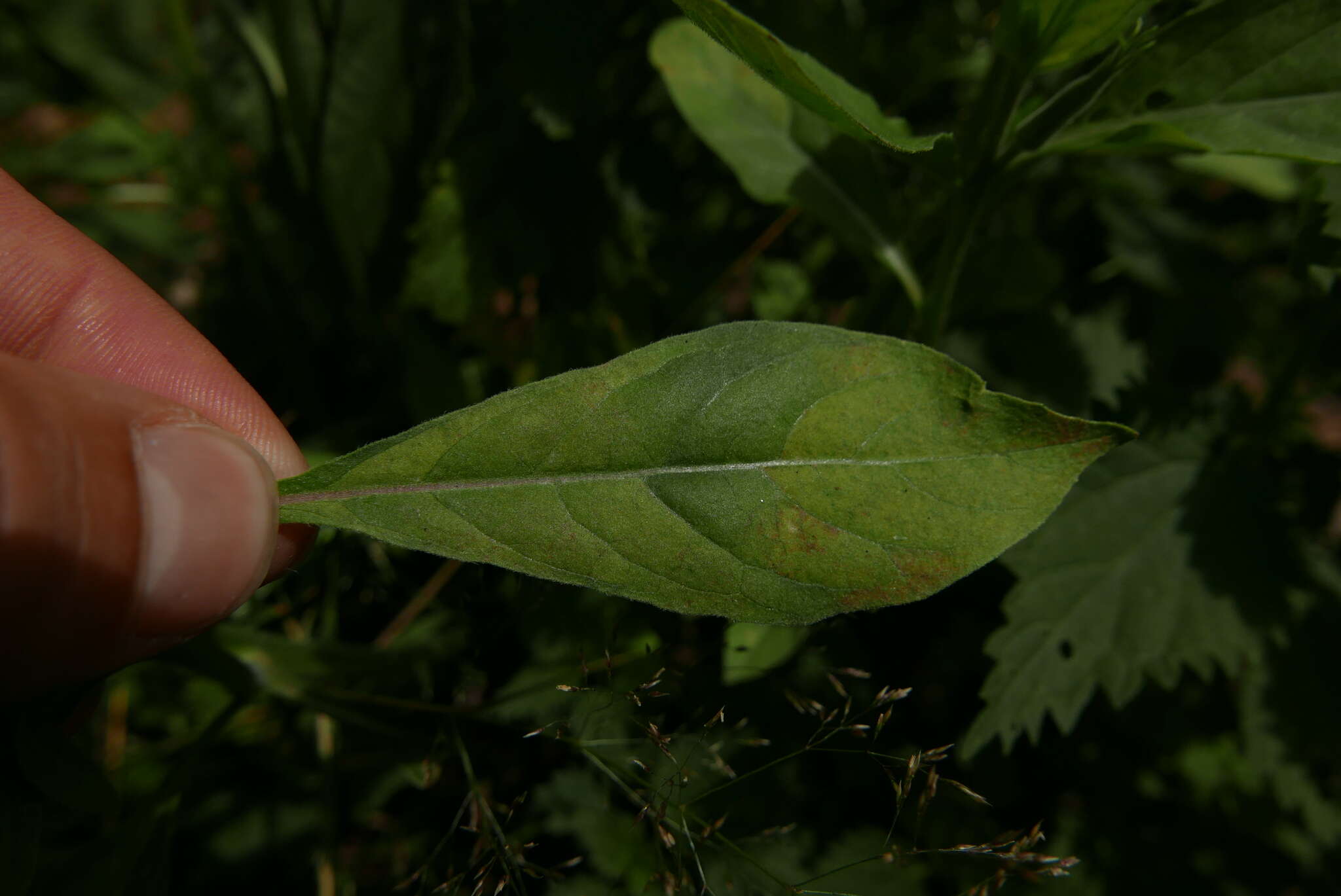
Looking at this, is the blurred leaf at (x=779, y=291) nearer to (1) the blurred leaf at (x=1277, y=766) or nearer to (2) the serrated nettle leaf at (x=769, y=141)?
(2) the serrated nettle leaf at (x=769, y=141)

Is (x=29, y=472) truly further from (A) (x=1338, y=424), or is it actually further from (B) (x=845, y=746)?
(A) (x=1338, y=424)

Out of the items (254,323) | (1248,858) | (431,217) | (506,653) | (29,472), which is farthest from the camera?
(254,323)

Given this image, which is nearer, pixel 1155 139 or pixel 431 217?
pixel 1155 139

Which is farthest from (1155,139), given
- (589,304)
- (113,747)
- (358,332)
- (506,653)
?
(113,747)

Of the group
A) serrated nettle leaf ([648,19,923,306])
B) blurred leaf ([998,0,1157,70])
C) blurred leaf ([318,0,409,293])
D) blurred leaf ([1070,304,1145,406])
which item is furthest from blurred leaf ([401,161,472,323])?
blurred leaf ([1070,304,1145,406])

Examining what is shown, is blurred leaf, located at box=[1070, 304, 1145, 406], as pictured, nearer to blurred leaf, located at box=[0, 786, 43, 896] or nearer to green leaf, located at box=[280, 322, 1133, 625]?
green leaf, located at box=[280, 322, 1133, 625]

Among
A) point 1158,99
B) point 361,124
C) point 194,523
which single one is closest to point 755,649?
point 194,523

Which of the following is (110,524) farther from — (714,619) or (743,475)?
(714,619)
